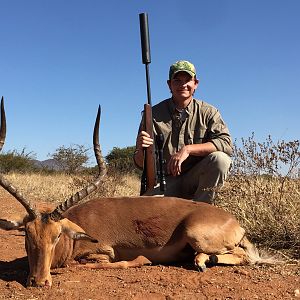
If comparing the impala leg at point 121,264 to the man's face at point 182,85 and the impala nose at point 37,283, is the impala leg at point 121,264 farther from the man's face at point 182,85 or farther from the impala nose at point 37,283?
the man's face at point 182,85

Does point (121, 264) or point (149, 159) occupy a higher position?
point (149, 159)

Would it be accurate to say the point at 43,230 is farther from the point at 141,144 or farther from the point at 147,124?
the point at 147,124

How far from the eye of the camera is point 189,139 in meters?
6.47

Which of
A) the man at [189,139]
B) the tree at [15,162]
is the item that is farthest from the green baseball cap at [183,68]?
the tree at [15,162]

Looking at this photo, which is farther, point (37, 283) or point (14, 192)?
point (14, 192)

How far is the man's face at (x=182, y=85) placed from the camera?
6.38 meters

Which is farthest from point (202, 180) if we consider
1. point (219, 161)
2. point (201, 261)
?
point (201, 261)

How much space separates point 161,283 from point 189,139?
8.79 ft

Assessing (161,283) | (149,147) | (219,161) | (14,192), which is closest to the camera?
(161,283)

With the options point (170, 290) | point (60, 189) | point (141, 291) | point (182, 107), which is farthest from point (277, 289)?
point (60, 189)

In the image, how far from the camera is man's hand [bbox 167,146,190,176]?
19.4ft

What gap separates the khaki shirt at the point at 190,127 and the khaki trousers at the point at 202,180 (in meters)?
0.15

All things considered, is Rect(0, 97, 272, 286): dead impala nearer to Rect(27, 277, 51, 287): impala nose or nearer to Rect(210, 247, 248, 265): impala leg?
Rect(210, 247, 248, 265): impala leg

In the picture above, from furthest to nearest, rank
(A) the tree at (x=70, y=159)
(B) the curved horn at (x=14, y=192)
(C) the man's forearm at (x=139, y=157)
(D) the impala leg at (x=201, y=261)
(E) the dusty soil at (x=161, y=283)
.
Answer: (A) the tree at (x=70, y=159)
(C) the man's forearm at (x=139, y=157)
(D) the impala leg at (x=201, y=261)
(B) the curved horn at (x=14, y=192)
(E) the dusty soil at (x=161, y=283)
